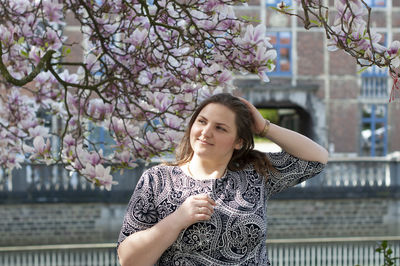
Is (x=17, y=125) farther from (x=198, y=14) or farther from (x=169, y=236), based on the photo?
(x=169, y=236)

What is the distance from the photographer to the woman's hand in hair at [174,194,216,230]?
1.75 metres

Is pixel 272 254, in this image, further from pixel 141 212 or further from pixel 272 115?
pixel 272 115

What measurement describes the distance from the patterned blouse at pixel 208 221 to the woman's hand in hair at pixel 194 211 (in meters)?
0.07

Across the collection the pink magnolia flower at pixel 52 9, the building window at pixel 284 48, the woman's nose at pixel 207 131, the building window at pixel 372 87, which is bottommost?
the woman's nose at pixel 207 131

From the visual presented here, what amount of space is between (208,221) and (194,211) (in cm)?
9

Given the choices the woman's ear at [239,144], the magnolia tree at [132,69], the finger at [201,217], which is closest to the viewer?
the finger at [201,217]

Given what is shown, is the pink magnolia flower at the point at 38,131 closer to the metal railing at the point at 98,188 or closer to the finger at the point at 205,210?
the finger at the point at 205,210

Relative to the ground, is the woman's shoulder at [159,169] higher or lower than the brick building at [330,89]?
lower

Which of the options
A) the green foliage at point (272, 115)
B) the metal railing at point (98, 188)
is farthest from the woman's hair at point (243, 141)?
the green foliage at point (272, 115)

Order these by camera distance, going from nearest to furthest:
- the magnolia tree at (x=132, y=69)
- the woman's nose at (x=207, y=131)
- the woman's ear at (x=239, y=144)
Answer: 1. the woman's nose at (x=207, y=131)
2. the woman's ear at (x=239, y=144)
3. the magnolia tree at (x=132, y=69)

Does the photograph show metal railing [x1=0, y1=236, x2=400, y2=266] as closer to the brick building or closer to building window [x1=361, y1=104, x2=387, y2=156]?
the brick building

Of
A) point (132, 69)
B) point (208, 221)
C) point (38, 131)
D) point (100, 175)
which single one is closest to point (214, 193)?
point (208, 221)

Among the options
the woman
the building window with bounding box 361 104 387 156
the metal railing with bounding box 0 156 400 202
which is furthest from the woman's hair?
the building window with bounding box 361 104 387 156

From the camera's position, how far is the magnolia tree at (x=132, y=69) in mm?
2826
